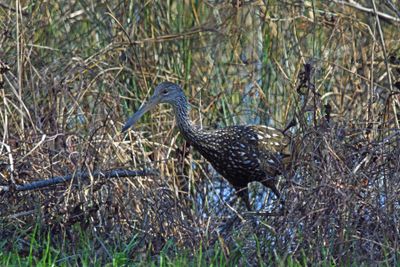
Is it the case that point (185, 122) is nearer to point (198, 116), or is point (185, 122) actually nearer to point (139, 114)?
point (139, 114)

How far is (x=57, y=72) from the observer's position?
23.7 feet

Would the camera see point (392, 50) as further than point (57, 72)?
Yes

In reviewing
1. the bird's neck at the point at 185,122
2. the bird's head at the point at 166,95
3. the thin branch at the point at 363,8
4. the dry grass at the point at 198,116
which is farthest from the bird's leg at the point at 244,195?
the thin branch at the point at 363,8

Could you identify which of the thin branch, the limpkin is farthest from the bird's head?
the thin branch

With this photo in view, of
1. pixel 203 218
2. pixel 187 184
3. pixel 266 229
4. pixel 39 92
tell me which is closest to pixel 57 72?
pixel 39 92

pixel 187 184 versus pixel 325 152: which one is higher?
pixel 325 152

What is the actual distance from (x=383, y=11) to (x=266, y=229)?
371cm

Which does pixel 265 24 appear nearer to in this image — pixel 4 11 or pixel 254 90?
pixel 254 90

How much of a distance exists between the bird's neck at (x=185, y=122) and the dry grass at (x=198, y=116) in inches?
7.4

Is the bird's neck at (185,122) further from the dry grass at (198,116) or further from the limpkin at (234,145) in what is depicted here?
the dry grass at (198,116)

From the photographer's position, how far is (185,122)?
6.79 m

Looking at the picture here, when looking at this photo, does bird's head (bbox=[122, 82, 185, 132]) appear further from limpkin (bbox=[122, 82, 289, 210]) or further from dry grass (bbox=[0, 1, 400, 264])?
dry grass (bbox=[0, 1, 400, 264])

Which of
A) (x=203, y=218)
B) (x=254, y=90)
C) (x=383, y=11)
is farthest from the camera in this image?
(x=383, y=11)

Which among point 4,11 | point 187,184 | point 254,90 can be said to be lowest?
point 187,184
